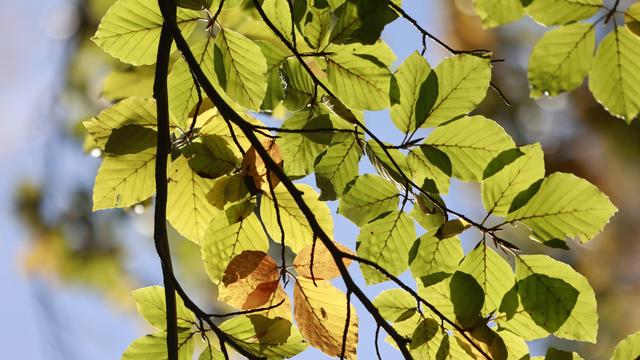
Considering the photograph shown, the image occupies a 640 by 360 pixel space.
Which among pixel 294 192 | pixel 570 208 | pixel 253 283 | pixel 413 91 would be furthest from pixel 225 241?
pixel 570 208

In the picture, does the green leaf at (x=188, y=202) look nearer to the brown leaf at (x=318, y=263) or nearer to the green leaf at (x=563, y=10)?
the brown leaf at (x=318, y=263)

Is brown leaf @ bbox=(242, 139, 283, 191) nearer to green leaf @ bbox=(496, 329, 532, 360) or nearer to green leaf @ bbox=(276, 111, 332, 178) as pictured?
green leaf @ bbox=(276, 111, 332, 178)

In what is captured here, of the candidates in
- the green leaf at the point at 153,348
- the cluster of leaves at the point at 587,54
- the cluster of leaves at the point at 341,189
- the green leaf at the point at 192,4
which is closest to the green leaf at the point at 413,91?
the cluster of leaves at the point at 341,189

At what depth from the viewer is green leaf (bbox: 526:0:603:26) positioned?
0.63 m

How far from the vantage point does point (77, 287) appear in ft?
10.6

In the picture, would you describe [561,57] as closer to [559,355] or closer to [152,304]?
[559,355]

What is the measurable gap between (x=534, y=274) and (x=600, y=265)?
6227mm

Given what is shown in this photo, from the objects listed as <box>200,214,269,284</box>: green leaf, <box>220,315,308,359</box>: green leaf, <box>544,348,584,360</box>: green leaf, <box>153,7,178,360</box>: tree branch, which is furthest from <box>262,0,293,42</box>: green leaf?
<box>544,348,584,360</box>: green leaf

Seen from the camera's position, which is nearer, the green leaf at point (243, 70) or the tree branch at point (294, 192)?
the tree branch at point (294, 192)

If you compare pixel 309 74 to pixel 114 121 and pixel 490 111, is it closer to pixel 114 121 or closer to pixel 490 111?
pixel 114 121

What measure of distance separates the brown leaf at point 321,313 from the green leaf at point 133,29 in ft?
1.03

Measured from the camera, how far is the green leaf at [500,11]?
0.65m

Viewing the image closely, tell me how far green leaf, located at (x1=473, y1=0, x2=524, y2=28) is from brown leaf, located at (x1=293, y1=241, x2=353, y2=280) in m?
0.29

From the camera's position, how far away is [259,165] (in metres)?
0.79
